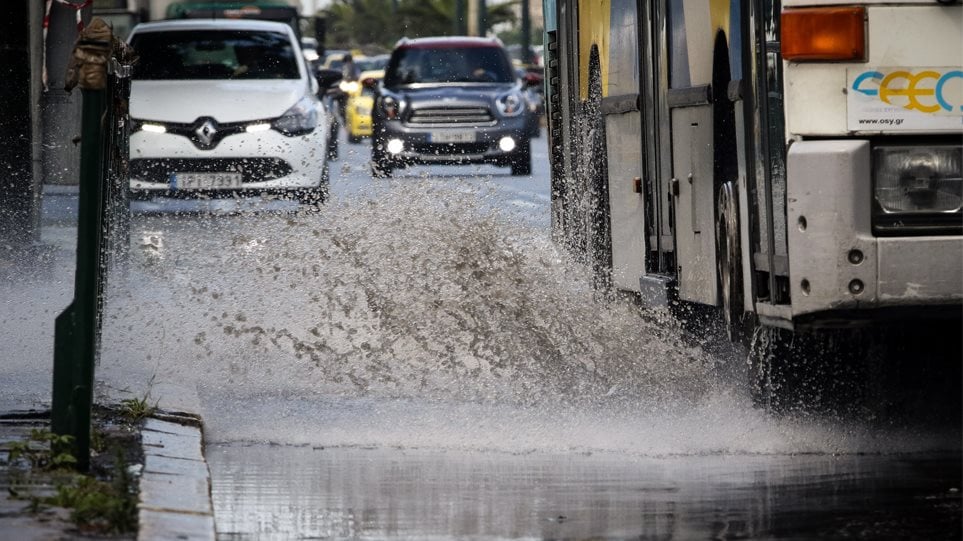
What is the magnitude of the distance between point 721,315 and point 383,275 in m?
2.26

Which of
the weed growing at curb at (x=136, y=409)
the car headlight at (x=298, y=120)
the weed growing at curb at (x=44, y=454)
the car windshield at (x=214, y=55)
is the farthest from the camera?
the car windshield at (x=214, y=55)

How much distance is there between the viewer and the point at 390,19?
90.4 meters

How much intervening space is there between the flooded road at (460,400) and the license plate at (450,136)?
14.3 m

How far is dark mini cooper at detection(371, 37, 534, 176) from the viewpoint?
2809cm

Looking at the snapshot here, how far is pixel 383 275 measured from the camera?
1066cm

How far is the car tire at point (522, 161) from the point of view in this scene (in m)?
28.4

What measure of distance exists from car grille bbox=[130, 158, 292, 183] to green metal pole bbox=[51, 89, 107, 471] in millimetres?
12712

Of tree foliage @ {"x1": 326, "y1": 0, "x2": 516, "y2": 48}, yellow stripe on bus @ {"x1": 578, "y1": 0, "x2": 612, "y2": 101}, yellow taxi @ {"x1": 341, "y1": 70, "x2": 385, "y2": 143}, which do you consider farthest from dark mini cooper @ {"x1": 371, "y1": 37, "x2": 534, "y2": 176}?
tree foliage @ {"x1": 326, "y1": 0, "x2": 516, "y2": 48}

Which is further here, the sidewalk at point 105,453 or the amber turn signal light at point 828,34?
the amber turn signal light at point 828,34

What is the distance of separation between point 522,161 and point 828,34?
72.6ft

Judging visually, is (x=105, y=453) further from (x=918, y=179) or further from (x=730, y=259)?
(x=918, y=179)

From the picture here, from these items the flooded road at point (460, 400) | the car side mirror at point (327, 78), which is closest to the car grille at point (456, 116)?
the car side mirror at point (327, 78)

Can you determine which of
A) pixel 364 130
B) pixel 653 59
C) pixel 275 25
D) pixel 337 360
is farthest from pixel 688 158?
pixel 364 130

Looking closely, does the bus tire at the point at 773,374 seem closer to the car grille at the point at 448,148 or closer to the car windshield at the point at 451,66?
the car grille at the point at 448,148
